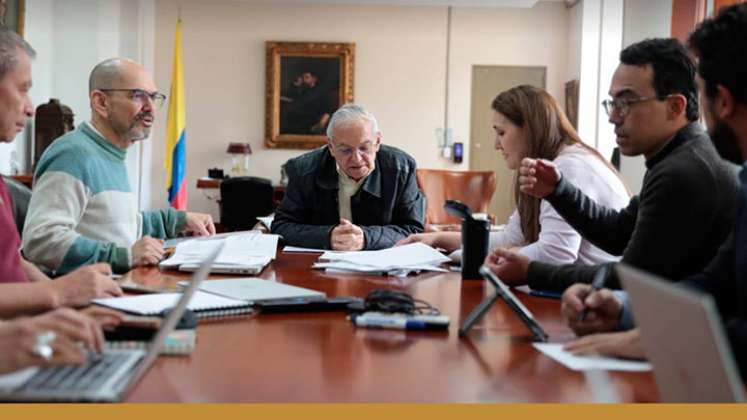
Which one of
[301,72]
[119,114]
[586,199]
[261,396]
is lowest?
[261,396]

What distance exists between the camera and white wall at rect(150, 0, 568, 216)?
865 cm

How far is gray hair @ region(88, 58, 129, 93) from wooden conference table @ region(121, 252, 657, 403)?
158 cm

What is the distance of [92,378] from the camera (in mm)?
1024

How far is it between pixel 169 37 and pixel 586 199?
7261 mm

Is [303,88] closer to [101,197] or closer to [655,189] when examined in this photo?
[101,197]

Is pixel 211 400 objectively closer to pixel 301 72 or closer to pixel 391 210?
pixel 391 210

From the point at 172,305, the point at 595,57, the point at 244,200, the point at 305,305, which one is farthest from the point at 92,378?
the point at 595,57

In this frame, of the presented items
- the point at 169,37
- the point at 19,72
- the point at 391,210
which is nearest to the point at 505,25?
the point at 169,37

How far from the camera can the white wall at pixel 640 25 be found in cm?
612

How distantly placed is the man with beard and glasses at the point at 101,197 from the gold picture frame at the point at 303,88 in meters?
5.63

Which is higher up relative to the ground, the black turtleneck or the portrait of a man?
the portrait of a man

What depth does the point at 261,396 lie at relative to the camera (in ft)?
3.57

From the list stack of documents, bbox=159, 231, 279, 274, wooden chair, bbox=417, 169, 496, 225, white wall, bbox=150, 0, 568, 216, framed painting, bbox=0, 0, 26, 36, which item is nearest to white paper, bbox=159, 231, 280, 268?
stack of documents, bbox=159, 231, 279, 274

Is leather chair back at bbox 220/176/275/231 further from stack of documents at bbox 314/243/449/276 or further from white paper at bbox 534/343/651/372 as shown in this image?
white paper at bbox 534/343/651/372
